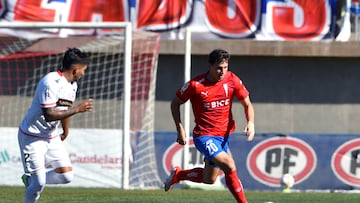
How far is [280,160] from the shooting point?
67.8ft

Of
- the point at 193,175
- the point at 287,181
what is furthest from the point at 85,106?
the point at 287,181

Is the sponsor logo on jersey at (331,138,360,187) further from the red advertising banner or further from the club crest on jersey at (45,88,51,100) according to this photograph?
the club crest on jersey at (45,88,51,100)

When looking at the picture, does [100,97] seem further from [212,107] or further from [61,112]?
[61,112]

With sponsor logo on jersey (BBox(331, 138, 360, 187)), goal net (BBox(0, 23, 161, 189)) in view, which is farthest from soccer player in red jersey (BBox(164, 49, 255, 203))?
sponsor logo on jersey (BBox(331, 138, 360, 187))

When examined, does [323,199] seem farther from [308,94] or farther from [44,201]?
[308,94]

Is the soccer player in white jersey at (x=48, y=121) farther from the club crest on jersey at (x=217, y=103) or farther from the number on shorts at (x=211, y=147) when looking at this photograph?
the club crest on jersey at (x=217, y=103)

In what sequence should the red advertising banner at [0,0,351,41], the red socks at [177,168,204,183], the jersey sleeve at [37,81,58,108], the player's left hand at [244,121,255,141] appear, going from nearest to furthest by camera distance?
the jersey sleeve at [37,81,58,108] → the player's left hand at [244,121,255,141] → the red socks at [177,168,204,183] → the red advertising banner at [0,0,351,41]

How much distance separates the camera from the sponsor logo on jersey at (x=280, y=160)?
20.6 m

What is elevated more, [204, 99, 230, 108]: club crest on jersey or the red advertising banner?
the red advertising banner

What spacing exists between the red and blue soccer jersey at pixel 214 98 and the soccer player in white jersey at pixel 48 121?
1654mm

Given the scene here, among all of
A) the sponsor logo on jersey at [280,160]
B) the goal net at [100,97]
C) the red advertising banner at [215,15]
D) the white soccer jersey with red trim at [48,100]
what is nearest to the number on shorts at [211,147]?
the white soccer jersey with red trim at [48,100]

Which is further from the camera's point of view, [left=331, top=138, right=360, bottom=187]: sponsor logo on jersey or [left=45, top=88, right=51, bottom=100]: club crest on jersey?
[left=331, top=138, right=360, bottom=187]: sponsor logo on jersey

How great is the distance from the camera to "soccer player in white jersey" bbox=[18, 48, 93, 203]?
1105 cm

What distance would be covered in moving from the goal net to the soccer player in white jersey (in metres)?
6.89
